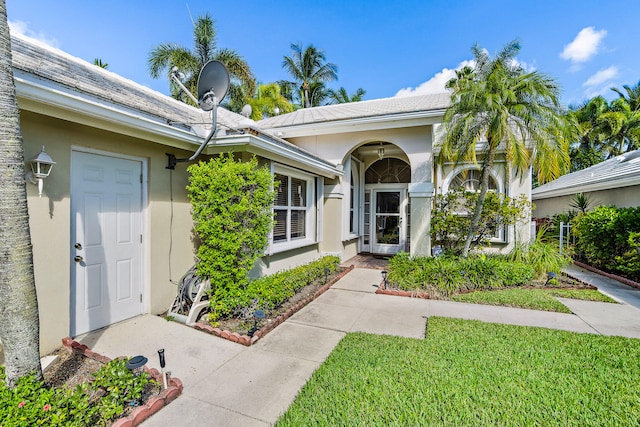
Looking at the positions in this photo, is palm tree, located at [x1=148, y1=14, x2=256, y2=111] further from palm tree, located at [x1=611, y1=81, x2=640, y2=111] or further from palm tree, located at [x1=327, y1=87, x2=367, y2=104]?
palm tree, located at [x1=611, y1=81, x2=640, y2=111]

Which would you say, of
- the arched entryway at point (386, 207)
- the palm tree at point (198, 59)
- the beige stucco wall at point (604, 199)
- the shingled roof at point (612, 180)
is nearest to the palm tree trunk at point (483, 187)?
the arched entryway at point (386, 207)

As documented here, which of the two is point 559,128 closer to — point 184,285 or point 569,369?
point 569,369

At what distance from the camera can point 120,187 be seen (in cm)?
475

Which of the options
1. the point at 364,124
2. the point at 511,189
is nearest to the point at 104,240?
the point at 364,124

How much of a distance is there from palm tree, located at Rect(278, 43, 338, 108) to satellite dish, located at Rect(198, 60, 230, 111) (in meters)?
23.3

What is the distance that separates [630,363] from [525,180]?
691 centimetres

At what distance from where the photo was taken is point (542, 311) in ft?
19.1

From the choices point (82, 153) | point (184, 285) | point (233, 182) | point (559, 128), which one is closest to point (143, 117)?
point (82, 153)

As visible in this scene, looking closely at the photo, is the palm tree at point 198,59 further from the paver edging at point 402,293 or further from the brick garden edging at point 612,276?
the brick garden edging at point 612,276

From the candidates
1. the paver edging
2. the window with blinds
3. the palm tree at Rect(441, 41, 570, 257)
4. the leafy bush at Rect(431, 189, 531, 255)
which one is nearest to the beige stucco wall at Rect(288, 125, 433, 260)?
the leafy bush at Rect(431, 189, 531, 255)

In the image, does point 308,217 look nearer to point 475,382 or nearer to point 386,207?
point 386,207

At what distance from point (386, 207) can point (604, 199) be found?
8.36 metres

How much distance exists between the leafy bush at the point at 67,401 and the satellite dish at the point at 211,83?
4.24m

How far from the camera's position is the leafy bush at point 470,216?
29.2 feet
